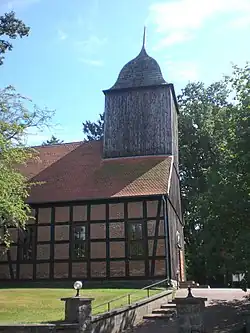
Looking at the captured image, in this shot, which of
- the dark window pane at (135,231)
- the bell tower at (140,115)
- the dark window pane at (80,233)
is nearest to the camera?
the dark window pane at (135,231)

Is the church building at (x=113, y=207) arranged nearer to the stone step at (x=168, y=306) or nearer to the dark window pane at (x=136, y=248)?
the dark window pane at (x=136, y=248)

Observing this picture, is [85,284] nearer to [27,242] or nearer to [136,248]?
[136,248]

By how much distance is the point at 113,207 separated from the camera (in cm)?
2227

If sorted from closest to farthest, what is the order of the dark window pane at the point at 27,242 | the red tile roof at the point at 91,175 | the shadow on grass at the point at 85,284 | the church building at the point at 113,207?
1. the shadow on grass at the point at 85,284
2. the church building at the point at 113,207
3. the red tile roof at the point at 91,175
4. the dark window pane at the point at 27,242

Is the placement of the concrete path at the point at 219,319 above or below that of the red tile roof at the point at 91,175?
below

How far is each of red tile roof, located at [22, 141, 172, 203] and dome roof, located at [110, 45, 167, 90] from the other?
13.4ft

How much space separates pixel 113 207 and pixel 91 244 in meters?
2.09

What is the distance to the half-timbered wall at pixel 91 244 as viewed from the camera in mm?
21312

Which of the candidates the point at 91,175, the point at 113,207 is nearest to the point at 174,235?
the point at 113,207

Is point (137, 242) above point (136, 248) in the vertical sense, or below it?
above

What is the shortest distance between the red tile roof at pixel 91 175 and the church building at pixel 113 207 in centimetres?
5

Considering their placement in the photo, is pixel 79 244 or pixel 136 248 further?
pixel 79 244

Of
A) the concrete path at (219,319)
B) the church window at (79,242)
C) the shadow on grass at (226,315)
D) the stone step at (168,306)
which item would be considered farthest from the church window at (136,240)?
the stone step at (168,306)

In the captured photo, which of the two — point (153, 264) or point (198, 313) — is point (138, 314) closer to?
point (198, 313)
